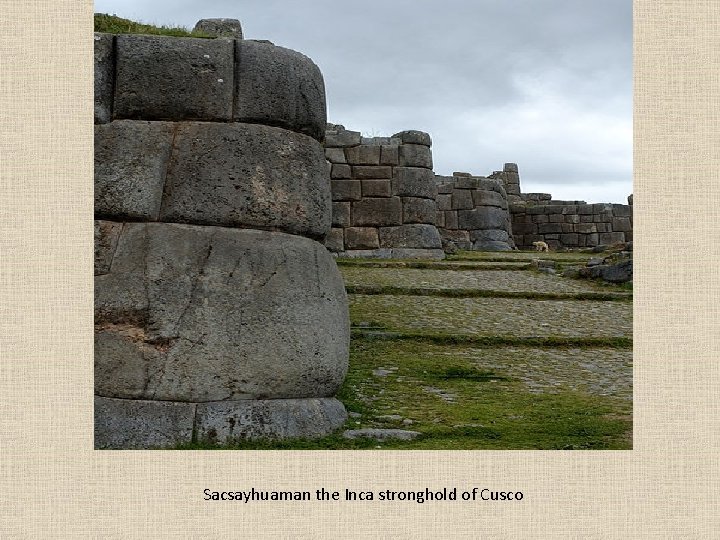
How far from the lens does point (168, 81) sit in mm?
5453

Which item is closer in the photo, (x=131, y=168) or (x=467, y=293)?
(x=131, y=168)

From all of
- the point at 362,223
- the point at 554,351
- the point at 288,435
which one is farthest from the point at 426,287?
the point at 288,435

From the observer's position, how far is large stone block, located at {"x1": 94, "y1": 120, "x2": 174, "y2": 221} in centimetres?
533

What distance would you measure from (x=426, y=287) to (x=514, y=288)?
4.51ft

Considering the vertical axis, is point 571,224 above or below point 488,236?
above

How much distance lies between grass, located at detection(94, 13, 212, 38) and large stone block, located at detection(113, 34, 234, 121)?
0.35 meters

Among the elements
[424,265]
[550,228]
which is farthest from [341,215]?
[550,228]

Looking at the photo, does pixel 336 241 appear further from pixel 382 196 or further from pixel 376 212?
pixel 382 196

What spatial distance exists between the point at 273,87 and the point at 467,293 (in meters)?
6.37

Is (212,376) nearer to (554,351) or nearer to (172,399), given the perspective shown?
(172,399)

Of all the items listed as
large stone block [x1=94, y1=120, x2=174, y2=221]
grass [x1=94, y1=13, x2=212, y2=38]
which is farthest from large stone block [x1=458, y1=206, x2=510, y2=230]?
large stone block [x1=94, y1=120, x2=174, y2=221]

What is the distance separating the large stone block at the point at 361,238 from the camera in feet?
56.4

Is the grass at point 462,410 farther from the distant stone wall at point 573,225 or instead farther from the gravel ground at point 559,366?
the distant stone wall at point 573,225

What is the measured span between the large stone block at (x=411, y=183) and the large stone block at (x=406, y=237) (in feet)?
2.31
